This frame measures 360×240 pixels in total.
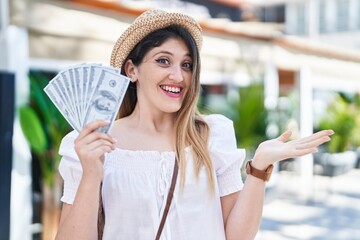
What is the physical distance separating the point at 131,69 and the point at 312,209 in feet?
23.5

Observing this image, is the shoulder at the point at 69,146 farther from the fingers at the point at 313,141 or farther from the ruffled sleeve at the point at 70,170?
the fingers at the point at 313,141

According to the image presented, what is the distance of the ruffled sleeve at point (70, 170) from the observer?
157 cm

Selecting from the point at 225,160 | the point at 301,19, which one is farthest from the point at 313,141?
the point at 301,19

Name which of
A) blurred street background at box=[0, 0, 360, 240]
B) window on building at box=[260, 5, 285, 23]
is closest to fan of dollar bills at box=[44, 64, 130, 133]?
blurred street background at box=[0, 0, 360, 240]

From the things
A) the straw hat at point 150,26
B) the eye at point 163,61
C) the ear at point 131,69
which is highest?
the straw hat at point 150,26

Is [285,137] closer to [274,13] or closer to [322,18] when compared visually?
[322,18]

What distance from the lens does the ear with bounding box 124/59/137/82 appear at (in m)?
1.74

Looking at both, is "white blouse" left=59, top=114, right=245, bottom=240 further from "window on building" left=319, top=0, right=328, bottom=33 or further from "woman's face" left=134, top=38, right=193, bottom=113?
"window on building" left=319, top=0, right=328, bottom=33

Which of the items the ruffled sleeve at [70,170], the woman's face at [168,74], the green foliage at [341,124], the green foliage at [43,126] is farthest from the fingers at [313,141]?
the green foliage at [341,124]

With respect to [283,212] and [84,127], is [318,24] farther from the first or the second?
[84,127]

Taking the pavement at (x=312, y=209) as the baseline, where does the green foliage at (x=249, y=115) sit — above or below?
above

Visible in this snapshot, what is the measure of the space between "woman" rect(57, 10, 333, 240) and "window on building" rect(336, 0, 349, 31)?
25747 millimetres

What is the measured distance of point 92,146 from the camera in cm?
140

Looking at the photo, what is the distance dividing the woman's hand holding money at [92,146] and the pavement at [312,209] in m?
5.46
